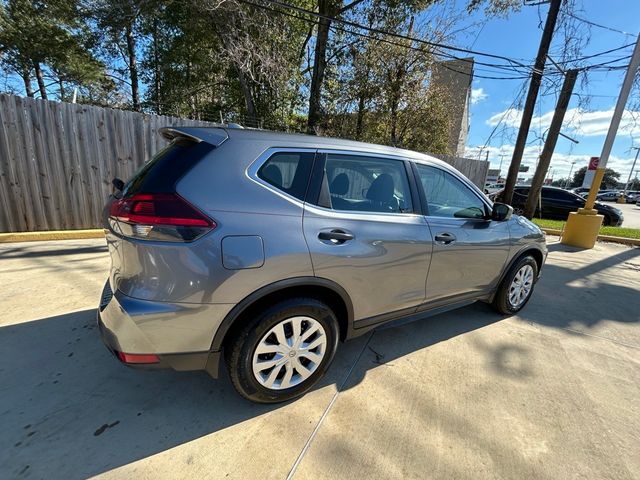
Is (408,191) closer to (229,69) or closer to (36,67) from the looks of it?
(229,69)

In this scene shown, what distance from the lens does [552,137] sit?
9.45m

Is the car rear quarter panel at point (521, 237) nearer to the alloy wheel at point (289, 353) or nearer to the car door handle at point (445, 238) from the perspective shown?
the car door handle at point (445, 238)

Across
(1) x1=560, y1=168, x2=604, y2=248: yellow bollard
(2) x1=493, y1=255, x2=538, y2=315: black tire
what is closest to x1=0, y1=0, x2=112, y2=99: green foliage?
(2) x1=493, y1=255, x2=538, y2=315: black tire

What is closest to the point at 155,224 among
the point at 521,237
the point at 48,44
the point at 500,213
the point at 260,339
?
the point at 260,339

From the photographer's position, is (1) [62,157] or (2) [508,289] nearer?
(2) [508,289]

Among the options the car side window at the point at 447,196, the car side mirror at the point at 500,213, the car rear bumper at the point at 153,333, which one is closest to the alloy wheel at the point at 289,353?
the car rear bumper at the point at 153,333

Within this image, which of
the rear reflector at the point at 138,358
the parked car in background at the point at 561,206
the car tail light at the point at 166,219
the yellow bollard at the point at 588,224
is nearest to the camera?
the car tail light at the point at 166,219

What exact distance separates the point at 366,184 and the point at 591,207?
25.7 feet

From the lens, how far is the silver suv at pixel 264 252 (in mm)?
1715

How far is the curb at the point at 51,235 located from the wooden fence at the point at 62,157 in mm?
206

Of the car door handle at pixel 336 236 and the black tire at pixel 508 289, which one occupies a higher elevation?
the car door handle at pixel 336 236

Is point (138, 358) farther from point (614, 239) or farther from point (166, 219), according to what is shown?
point (614, 239)

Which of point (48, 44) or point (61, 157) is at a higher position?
point (48, 44)

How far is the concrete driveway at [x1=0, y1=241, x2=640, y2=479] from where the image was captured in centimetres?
177
